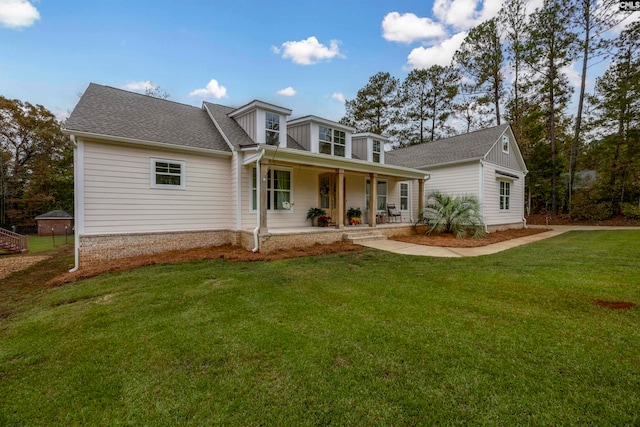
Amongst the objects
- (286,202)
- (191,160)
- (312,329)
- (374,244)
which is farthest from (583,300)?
(191,160)

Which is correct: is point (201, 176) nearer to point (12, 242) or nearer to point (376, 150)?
point (376, 150)

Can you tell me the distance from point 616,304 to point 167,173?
33.2 ft

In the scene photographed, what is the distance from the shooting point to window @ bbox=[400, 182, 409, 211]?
14867 millimetres

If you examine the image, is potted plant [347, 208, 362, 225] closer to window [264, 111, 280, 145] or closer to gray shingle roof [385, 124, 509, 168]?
window [264, 111, 280, 145]

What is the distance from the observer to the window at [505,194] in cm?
1442

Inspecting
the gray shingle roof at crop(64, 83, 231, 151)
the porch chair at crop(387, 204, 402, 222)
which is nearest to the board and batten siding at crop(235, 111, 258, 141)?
the gray shingle roof at crop(64, 83, 231, 151)

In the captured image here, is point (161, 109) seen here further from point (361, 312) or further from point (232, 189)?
point (361, 312)

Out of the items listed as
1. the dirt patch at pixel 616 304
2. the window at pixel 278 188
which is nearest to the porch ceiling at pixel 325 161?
the window at pixel 278 188

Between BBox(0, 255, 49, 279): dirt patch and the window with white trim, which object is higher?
the window with white trim

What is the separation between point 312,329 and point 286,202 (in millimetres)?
7422

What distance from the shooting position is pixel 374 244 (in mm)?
9539

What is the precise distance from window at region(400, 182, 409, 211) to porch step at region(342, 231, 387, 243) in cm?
465

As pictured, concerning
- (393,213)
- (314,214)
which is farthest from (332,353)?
(393,213)

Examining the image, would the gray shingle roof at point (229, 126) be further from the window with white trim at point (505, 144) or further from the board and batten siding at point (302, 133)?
the window with white trim at point (505, 144)
